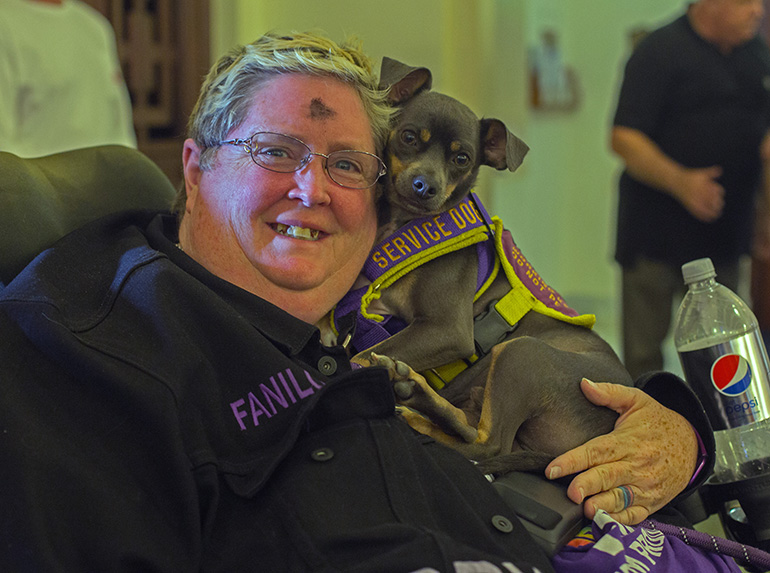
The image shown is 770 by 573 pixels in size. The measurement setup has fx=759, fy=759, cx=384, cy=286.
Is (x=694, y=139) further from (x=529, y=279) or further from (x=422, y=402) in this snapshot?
(x=422, y=402)

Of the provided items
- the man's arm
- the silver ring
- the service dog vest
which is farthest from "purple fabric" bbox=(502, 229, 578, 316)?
the man's arm

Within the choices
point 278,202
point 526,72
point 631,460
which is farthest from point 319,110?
point 526,72

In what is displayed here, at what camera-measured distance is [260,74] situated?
138 cm

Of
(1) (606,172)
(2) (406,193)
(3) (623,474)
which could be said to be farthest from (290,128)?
(1) (606,172)

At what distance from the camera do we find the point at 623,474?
1288 millimetres

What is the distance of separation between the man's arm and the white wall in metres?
1.21

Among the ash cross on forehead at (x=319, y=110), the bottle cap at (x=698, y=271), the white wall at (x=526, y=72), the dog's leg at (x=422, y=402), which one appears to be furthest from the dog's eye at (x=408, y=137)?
the white wall at (x=526, y=72)

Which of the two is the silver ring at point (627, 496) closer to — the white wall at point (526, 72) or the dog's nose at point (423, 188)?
the dog's nose at point (423, 188)

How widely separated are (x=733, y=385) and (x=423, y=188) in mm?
730

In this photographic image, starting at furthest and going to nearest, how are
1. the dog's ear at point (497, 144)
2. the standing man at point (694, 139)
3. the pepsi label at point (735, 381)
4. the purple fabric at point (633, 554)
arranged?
the standing man at point (694, 139)
the dog's ear at point (497, 144)
the pepsi label at point (735, 381)
the purple fabric at point (633, 554)

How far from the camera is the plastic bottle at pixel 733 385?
1495mm

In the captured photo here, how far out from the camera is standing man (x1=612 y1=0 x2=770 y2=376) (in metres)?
2.96

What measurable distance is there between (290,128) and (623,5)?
4560 mm

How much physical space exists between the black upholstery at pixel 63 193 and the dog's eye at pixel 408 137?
1.73ft
